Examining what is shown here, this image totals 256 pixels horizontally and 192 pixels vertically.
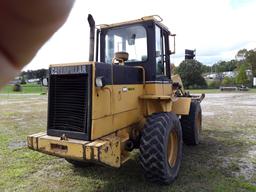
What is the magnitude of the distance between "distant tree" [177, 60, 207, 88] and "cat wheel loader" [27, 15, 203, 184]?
42.4m

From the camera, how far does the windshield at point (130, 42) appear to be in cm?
579

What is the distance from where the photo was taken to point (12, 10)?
0.58 meters

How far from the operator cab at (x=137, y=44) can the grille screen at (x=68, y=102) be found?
1.43 metres

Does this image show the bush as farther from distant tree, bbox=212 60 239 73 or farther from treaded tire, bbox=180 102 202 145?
treaded tire, bbox=180 102 202 145

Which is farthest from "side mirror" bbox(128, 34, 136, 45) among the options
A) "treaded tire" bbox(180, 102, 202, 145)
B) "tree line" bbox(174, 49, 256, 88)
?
"tree line" bbox(174, 49, 256, 88)

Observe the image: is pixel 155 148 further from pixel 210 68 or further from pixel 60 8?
pixel 210 68

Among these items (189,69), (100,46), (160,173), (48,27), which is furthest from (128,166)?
(189,69)

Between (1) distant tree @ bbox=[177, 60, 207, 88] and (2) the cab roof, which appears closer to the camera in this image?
(2) the cab roof

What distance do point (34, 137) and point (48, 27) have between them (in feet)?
14.2

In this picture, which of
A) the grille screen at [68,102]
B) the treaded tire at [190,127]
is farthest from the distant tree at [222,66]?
the grille screen at [68,102]

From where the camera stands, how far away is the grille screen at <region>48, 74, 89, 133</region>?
14.6ft

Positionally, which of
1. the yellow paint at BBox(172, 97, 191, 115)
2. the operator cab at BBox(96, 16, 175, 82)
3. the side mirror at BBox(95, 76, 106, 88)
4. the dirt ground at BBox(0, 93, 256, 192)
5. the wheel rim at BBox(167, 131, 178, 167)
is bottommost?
the dirt ground at BBox(0, 93, 256, 192)

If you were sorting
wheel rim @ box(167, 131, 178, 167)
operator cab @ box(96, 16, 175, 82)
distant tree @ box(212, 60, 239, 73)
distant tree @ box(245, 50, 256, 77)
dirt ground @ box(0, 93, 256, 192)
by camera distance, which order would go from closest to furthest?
dirt ground @ box(0, 93, 256, 192) → wheel rim @ box(167, 131, 178, 167) → operator cab @ box(96, 16, 175, 82) → distant tree @ box(245, 50, 256, 77) → distant tree @ box(212, 60, 239, 73)

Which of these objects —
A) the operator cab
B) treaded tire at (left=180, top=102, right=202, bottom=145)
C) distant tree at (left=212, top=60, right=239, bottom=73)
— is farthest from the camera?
distant tree at (left=212, top=60, right=239, bottom=73)
